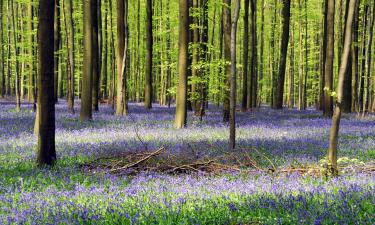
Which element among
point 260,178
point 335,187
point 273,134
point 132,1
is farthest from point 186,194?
point 132,1

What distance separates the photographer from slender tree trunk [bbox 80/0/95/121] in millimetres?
21016

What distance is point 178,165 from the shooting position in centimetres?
967

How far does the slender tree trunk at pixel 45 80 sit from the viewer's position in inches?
385

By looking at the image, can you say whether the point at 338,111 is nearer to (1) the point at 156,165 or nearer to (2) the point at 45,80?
(1) the point at 156,165

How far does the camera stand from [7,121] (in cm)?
2080

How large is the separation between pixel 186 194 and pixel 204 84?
61.3 feet

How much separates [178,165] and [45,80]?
3.78m

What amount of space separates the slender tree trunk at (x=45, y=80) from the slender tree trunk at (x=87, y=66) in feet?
36.8

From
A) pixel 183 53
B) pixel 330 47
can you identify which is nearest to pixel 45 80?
pixel 183 53

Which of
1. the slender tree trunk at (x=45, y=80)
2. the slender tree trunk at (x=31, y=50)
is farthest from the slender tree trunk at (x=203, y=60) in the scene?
the slender tree trunk at (x=31, y=50)

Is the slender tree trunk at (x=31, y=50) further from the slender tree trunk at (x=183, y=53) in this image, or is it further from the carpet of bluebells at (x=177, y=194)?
the carpet of bluebells at (x=177, y=194)

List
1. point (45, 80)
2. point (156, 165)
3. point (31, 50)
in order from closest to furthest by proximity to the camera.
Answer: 1. point (45, 80)
2. point (156, 165)
3. point (31, 50)

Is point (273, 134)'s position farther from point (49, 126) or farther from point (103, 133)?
point (49, 126)

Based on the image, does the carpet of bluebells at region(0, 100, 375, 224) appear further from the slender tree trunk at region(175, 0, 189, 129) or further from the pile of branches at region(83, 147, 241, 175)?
the slender tree trunk at region(175, 0, 189, 129)
